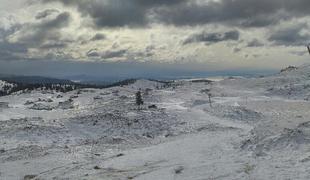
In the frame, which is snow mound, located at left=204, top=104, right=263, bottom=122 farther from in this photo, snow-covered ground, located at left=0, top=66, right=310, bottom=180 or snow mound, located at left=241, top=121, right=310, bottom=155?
snow mound, located at left=241, top=121, right=310, bottom=155

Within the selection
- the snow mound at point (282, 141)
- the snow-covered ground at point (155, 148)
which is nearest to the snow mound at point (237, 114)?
the snow-covered ground at point (155, 148)

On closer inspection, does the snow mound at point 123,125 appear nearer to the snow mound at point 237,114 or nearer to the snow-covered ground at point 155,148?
the snow-covered ground at point 155,148

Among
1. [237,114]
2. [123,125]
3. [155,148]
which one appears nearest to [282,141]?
[155,148]

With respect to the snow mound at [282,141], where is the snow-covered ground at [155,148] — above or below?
below

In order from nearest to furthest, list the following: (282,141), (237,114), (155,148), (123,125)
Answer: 1. (282,141)
2. (155,148)
3. (123,125)
4. (237,114)

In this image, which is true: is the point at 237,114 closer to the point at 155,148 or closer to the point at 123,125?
the point at 123,125

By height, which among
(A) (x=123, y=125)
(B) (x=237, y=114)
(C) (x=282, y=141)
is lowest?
(B) (x=237, y=114)

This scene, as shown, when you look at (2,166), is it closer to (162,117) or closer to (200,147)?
(200,147)

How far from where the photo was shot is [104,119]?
63.6 metres

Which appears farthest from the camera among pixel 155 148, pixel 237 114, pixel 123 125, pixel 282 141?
pixel 237 114

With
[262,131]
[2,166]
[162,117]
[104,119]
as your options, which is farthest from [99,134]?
[262,131]

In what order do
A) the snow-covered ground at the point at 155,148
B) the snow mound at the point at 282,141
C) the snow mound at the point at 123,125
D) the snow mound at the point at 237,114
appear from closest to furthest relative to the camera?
the snow-covered ground at the point at 155,148 → the snow mound at the point at 282,141 → the snow mound at the point at 123,125 → the snow mound at the point at 237,114

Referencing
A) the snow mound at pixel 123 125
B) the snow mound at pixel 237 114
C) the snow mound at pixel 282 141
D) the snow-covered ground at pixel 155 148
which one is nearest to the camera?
the snow-covered ground at pixel 155 148

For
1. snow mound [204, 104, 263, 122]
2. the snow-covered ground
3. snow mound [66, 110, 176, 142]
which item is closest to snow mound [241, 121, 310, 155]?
the snow-covered ground
